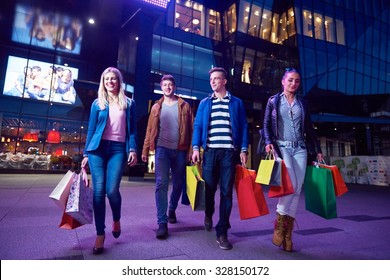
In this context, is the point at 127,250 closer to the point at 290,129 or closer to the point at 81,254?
the point at 81,254

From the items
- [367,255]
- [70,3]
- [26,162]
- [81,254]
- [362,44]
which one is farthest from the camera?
[362,44]

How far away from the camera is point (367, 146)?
1001 inches

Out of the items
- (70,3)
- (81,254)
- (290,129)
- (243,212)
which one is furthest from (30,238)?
(70,3)

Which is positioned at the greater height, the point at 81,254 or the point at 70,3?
the point at 70,3

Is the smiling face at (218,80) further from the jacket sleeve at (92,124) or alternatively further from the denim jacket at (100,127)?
the jacket sleeve at (92,124)

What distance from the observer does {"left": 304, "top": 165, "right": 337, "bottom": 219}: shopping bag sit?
285 centimetres

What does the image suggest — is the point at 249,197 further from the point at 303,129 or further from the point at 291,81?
the point at 291,81

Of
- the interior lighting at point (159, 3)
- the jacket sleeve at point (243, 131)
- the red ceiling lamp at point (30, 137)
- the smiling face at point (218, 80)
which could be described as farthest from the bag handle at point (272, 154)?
the red ceiling lamp at point (30, 137)

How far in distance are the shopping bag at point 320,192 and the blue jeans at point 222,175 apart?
0.87 meters

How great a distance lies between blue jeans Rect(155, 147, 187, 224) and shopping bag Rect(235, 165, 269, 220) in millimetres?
930

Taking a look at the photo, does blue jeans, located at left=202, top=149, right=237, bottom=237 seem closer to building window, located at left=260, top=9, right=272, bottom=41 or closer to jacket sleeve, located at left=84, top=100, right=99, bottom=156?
jacket sleeve, located at left=84, top=100, right=99, bottom=156

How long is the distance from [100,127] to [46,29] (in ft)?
63.1

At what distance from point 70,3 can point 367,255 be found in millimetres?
17003

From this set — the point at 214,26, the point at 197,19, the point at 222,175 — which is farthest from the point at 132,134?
the point at 214,26
